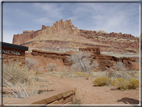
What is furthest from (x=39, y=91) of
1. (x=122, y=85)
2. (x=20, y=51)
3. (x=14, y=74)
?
(x=20, y=51)

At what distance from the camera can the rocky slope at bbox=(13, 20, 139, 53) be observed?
7019 cm

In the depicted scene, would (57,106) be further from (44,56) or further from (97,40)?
(97,40)

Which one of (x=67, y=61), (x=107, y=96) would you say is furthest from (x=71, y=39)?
(x=107, y=96)

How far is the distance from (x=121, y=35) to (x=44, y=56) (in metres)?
104

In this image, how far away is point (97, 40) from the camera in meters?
104

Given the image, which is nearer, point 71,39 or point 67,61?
point 67,61

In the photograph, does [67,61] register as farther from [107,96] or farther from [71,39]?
[71,39]

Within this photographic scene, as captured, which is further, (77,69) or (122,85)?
(77,69)

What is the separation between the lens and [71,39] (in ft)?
254

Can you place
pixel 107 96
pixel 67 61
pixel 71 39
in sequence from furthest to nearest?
pixel 71 39
pixel 67 61
pixel 107 96

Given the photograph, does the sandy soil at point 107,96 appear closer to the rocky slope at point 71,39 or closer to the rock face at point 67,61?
the rock face at point 67,61

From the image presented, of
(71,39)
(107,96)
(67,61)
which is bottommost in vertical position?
(107,96)

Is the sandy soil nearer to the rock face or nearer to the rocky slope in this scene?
the rock face

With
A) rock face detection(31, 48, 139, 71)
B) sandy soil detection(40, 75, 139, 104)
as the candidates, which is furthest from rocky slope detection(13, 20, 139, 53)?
sandy soil detection(40, 75, 139, 104)
